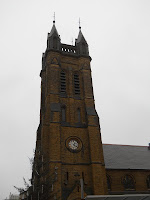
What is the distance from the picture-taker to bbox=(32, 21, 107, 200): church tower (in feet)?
67.1

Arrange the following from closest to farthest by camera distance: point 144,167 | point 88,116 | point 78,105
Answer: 1. point 88,116
2. point 78,105
3. point 144,167

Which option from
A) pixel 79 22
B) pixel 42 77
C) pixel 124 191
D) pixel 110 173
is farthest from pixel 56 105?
pixel 79 22

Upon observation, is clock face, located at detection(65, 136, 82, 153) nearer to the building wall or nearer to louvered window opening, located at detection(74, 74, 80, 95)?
the building wall

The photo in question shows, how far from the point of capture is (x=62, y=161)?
22.4 meters

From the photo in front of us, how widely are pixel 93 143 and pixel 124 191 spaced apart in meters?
7.93

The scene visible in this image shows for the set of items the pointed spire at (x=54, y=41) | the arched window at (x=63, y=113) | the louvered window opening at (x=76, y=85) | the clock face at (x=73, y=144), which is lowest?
the clock face at (x=73, y=144)

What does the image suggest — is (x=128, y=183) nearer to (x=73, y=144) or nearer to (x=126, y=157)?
(x=126, y=157)

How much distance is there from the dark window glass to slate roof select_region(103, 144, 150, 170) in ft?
4.53

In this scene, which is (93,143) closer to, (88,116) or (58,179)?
(88,116)

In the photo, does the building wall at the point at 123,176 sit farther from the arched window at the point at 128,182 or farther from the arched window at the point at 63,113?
the arched window at the point at 63,113

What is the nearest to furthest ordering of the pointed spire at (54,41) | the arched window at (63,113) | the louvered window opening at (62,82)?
the arched window at (63,113) → the louvered window opening at (62,82) → the pointed spire at (54,41)

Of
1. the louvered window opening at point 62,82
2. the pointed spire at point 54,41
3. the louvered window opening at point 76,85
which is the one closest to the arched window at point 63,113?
the louvered window opening at point 62,82

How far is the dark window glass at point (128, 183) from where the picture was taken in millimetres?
27025

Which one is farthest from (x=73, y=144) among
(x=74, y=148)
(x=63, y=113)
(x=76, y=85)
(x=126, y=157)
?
(x=126, y=157)
